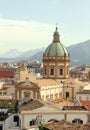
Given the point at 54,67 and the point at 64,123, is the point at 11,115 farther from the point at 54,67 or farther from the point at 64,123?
the point at 54,67

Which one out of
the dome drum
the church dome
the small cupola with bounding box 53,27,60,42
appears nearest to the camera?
the dome drum

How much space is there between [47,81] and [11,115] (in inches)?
964

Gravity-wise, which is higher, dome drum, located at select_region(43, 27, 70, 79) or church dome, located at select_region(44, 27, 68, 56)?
church dome, located at select_region(44, 27, 68, 56)

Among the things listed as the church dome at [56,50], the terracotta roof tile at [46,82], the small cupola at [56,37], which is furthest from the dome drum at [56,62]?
the terracotta roof tile at [46,82]

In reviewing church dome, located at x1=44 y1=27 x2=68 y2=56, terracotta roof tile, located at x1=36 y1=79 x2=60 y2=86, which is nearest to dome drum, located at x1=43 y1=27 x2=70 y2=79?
church dome, located at x1=44 y1=27 x2=68 y2=56

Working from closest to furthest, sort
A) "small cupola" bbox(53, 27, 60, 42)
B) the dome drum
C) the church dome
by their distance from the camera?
the dome drum, the church dome, "small cupola" bbox(53, 27, 60, 42)

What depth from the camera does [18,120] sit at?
42.1m

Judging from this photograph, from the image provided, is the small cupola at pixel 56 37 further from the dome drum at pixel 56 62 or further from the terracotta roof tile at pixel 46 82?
the terracotta roof tile at pixel 46 82

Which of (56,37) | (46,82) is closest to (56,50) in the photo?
(56,37)

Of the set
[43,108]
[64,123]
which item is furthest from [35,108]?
[64,123]

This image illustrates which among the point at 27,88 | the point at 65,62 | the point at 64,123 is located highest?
the point at 65,62

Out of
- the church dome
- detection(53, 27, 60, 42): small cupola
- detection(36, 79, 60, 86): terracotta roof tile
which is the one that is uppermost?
detection(53, 27, 60, 42): small cupola

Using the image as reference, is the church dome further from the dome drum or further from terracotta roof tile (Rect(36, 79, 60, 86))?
terracotta roof tile (Rect(36, 79, 60, 86))

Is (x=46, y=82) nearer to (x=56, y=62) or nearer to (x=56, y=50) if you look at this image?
(x=56, y=62)
